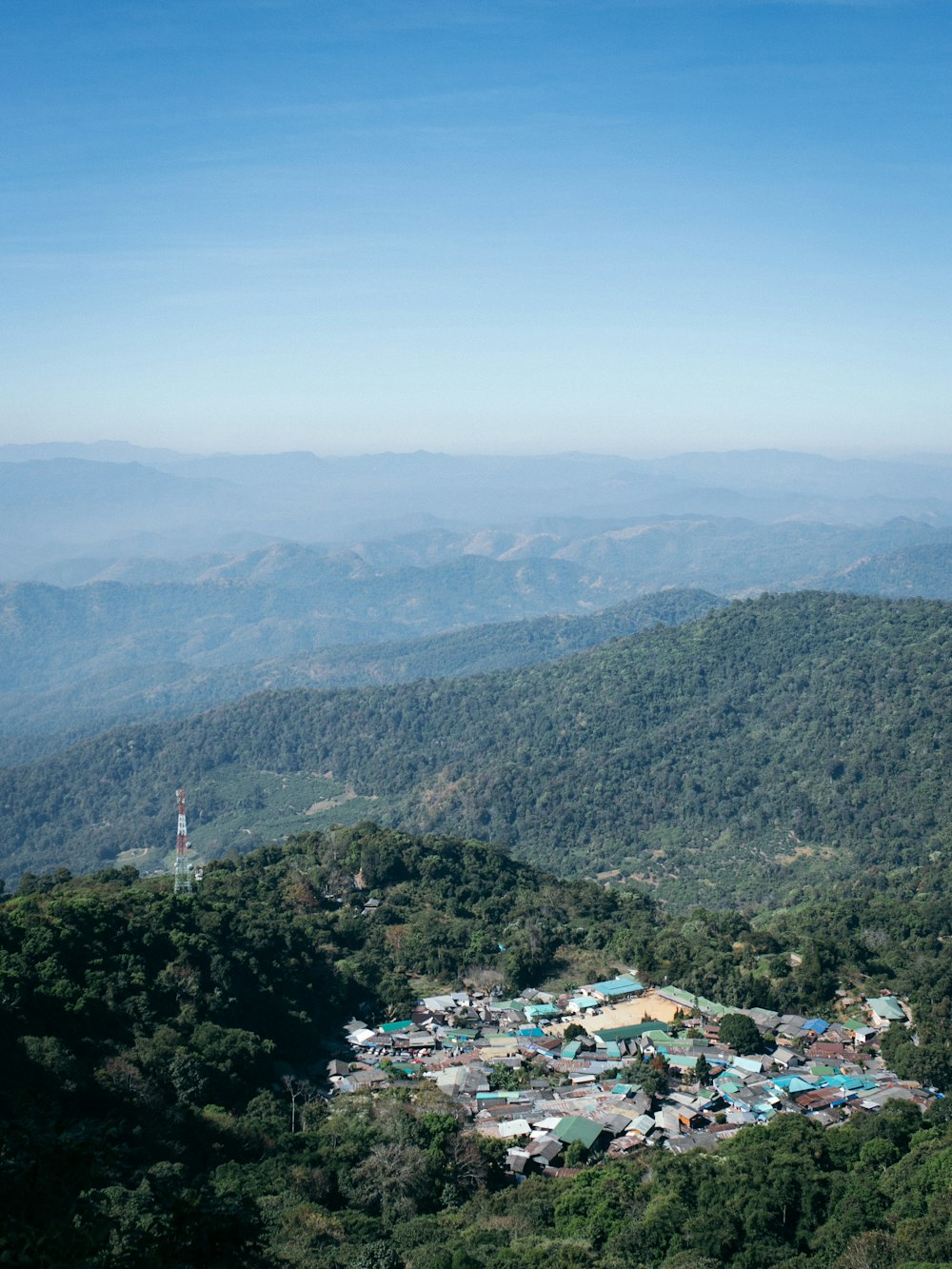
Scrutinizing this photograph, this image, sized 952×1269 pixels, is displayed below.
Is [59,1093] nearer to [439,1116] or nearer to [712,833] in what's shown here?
[439,1116]

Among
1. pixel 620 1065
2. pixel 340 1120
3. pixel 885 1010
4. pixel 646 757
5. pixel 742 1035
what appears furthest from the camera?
pixel 646 757

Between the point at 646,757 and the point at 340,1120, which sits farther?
the point at 646,757

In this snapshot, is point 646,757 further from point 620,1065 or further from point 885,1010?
point 620,1065

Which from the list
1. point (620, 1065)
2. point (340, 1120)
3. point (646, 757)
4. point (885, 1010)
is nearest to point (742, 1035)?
point (620, 1065)

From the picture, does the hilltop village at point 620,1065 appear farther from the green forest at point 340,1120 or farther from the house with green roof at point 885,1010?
the green forest at point 340,1120

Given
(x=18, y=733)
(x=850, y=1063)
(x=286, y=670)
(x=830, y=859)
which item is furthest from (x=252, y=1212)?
(x=286, y=670)

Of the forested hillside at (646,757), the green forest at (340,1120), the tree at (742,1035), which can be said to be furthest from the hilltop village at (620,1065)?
the forested hillside at (646,757)
